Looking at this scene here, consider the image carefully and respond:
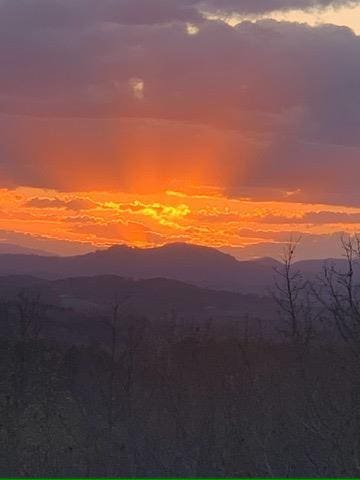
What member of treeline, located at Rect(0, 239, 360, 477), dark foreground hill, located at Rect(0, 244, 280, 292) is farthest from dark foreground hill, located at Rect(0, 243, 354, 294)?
treeline, located at Rect(0, 239, 360, 477)

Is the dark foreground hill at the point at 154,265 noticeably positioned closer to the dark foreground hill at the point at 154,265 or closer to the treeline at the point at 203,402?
the dark foreground hill at the point at 154,265

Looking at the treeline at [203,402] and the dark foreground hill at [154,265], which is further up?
the dark foreground hill at [154,265]

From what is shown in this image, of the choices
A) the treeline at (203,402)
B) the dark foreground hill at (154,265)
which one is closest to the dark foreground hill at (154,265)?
the dark foreground hill at (154,265)

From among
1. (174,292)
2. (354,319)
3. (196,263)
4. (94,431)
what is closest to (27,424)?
(94,431)

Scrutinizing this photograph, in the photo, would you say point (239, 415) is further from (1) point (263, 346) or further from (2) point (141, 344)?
(2) point (141, 344)

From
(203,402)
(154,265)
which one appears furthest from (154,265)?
(203,402)

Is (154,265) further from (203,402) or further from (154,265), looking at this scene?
(203,402)

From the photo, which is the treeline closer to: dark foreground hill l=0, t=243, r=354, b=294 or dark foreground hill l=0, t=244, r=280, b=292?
dark foreground hill l=0, t=244, r=280, b=292

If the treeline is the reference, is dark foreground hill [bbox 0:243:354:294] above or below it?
above
